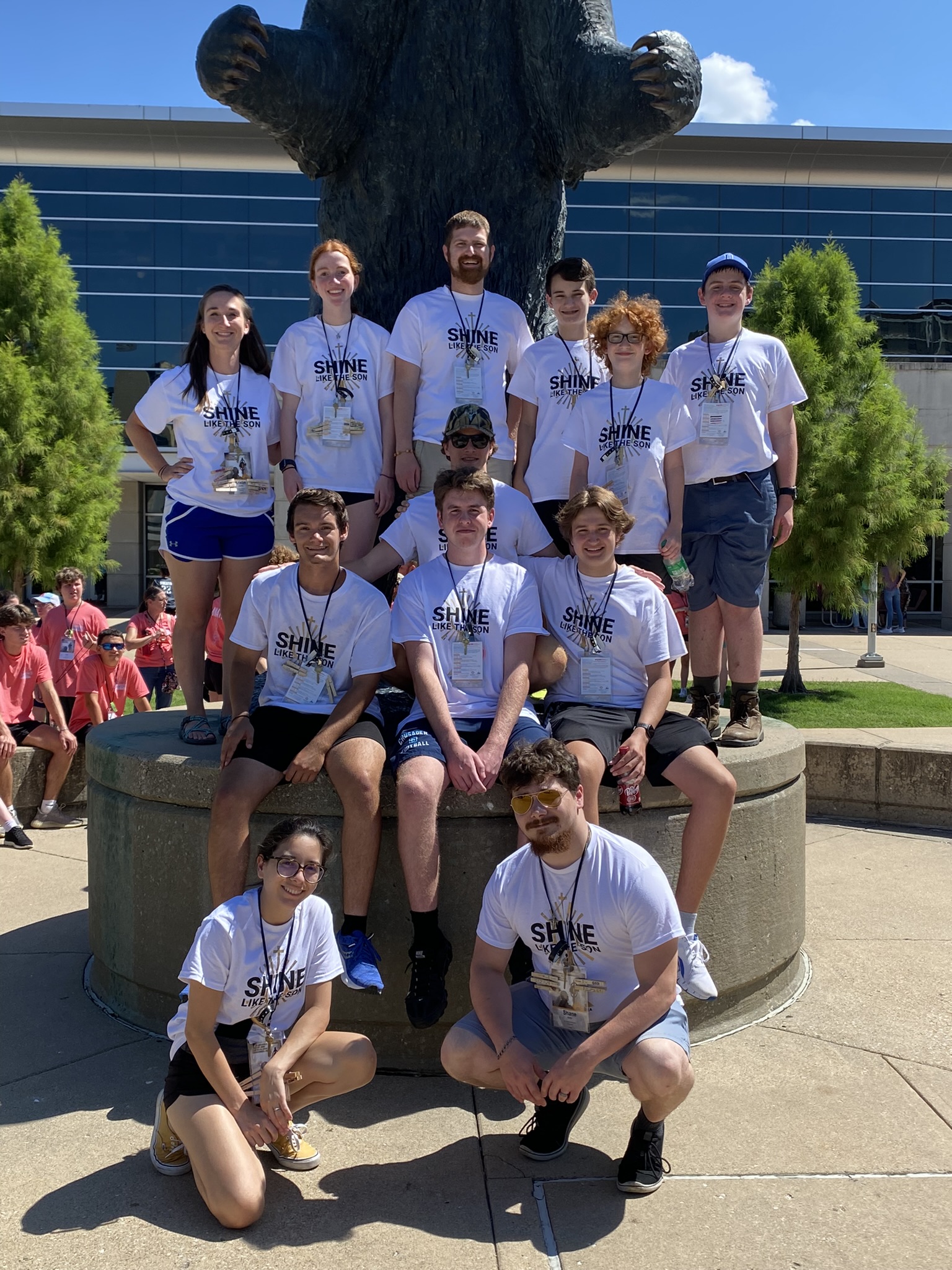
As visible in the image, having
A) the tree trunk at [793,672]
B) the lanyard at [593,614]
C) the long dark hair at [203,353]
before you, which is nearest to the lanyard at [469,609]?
the lanyard at [593,614]

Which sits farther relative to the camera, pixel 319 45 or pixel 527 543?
pixel 319 45

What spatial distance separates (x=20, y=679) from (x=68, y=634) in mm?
1054

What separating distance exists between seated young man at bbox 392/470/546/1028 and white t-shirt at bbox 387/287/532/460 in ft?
2.66

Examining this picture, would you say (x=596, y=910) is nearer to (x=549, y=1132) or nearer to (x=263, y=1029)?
(x=549, y=1132)

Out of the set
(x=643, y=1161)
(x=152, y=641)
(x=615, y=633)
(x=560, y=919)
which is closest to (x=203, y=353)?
(x=615, y=633)

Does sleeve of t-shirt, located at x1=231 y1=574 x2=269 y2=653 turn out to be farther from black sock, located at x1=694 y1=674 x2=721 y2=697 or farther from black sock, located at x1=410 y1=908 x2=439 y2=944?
black sock, located at x1=694 y1=674 x2=721 y2=697

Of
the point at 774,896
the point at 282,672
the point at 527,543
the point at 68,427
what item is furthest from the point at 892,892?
the point at 68,427

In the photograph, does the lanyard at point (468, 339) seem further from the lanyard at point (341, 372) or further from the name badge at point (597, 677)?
the name badge at point (597, 677)

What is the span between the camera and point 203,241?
27891 millimetres

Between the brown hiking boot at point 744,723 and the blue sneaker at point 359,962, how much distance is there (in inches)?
66.7

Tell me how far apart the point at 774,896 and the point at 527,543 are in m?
1.60

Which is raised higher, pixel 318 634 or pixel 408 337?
pixel 408 337

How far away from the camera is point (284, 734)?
12.1 ft

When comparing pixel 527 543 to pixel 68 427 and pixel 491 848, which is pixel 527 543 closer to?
pixel 491 848
